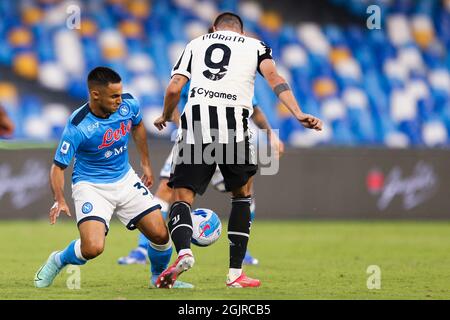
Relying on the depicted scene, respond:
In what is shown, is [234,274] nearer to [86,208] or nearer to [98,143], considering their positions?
[86,208]

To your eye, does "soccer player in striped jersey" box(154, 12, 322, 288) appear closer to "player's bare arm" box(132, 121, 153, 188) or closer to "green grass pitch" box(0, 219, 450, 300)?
A: "player's bare arm" box(132, 121, 153, 188)

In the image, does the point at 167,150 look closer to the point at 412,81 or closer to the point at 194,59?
the point at 412,81

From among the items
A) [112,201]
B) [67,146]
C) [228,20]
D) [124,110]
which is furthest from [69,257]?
[228,20]

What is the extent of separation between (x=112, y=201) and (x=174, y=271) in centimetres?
84

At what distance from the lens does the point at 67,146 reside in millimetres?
6891

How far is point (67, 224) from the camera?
1428cm

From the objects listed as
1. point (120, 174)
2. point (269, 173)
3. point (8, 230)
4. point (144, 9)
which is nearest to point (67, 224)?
point (8, 230)

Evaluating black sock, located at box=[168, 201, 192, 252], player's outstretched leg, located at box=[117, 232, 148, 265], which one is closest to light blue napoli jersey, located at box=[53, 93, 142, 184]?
black sock, located at box=[168, 201, 192, 252]

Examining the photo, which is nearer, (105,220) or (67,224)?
(105,220)

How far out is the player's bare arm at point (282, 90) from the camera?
6.63 meters

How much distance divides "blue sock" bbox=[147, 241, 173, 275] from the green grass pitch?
6.6 inches

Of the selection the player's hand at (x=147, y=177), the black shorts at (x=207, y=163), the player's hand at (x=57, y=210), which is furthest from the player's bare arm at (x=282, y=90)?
the player's hand at (x=57, y=210)

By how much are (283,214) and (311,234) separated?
2053 mm

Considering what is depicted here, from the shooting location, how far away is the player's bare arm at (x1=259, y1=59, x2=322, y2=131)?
6.63m
